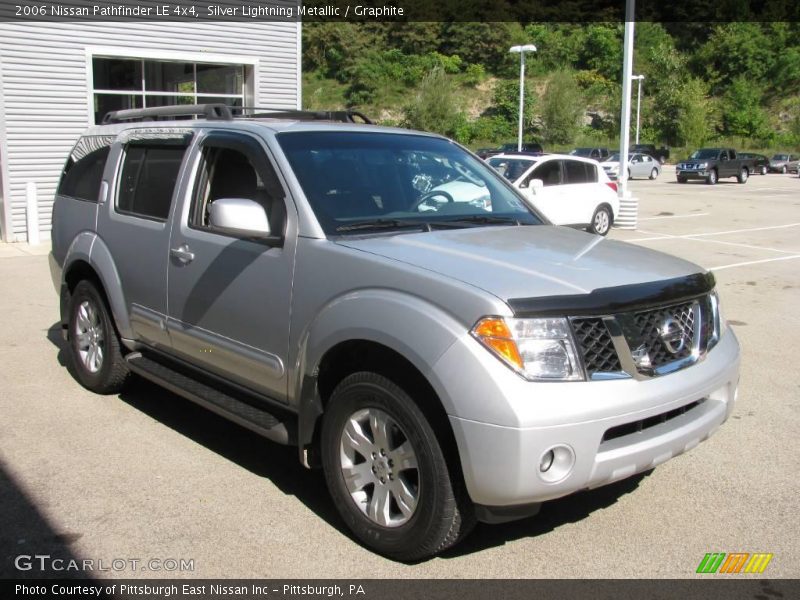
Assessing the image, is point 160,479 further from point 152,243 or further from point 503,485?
point 503,485

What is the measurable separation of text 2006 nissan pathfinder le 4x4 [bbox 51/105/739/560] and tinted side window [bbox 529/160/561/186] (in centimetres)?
1104

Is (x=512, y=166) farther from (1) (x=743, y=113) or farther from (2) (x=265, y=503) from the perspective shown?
(1) (x=743, y=113)

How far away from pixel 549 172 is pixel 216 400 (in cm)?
1274

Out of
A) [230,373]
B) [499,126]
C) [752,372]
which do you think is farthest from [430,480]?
[499,126]

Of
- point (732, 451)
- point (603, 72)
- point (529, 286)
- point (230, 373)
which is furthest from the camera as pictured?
point (603, 72)

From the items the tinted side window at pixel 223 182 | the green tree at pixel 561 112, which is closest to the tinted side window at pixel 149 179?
the tinted side window at pixel 223 182

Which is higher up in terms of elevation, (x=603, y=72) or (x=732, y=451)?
(x=603, y=72)

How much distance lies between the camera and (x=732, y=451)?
4891mm

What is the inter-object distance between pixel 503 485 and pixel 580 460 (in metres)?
0.32

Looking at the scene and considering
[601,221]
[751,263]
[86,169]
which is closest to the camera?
[86,169]

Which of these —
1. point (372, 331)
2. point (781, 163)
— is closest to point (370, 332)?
point (372, 331)

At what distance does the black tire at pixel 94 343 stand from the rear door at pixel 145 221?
0.38m

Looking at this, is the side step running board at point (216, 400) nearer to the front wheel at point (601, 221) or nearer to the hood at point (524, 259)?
the hood at point (524, 259)

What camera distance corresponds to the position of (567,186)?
53.7 ft
